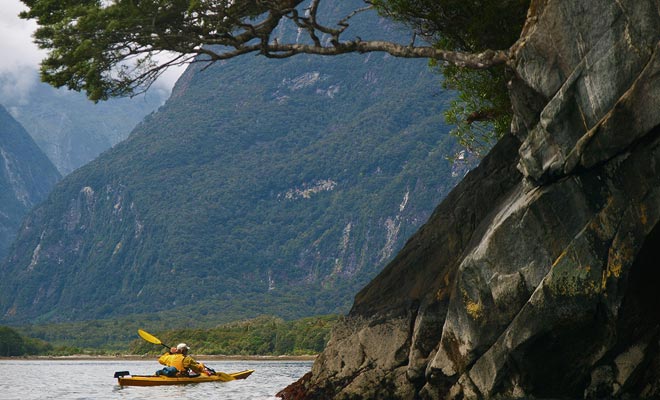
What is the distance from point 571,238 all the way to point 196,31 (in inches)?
487

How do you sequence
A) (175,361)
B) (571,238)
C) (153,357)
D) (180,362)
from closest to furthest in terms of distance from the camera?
(571,238), (180,362), (175,361), (153,357)

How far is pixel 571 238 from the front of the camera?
20.2 meters

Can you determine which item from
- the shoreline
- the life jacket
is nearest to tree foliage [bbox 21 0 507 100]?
the life jacket

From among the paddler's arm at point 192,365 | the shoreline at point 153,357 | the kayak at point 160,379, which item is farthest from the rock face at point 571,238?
the shoreline at point 153,357

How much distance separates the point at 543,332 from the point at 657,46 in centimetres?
666

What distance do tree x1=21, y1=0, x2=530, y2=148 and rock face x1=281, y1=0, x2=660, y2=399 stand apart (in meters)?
3.75

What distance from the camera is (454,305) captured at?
2325cm

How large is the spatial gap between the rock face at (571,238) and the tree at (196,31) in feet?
12.3

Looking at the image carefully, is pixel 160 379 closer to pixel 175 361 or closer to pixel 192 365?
pixel 175 361

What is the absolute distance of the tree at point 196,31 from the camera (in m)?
24.4

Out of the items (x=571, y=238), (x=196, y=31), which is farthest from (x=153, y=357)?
(x=571, y=238)

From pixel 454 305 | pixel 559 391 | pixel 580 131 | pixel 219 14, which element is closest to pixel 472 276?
pixel 454 305

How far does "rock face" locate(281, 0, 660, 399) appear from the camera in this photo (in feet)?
61.6

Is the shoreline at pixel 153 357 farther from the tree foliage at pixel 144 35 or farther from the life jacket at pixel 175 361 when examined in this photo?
the tree foliage at pixel 144 35
